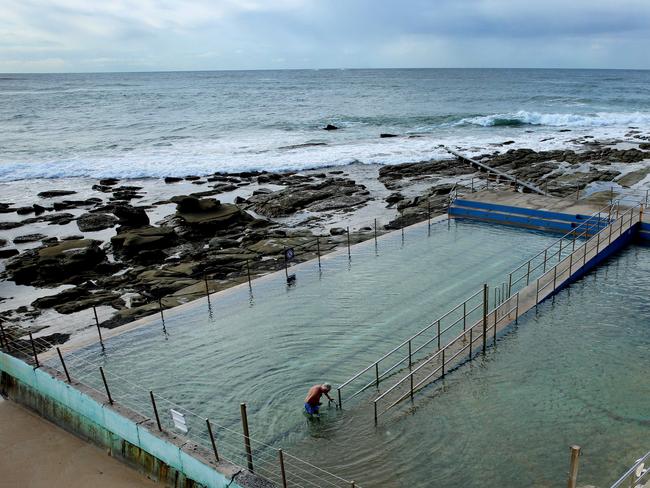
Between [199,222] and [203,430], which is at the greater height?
[199,222]

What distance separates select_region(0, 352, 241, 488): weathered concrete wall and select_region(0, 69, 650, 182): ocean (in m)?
32.1

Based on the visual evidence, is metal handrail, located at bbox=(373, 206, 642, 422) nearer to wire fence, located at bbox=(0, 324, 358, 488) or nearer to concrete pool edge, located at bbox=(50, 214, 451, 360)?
wire fence, located at bbox=(0, 324, 358, 488)

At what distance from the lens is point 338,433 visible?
35.3 feet

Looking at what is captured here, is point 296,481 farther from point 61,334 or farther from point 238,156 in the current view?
point 238,156

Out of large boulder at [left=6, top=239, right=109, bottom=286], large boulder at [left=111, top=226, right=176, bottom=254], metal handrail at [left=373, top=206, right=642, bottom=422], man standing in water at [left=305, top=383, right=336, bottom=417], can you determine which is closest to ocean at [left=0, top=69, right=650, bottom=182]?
large boulder at [left=111, top=226, right=176, bottom=254]

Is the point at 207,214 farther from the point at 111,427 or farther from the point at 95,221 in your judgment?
the point at 111,427

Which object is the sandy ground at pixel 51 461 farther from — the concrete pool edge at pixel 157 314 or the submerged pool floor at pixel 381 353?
the concrete pool edge at pixel 157 314

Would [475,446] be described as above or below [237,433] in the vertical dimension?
below

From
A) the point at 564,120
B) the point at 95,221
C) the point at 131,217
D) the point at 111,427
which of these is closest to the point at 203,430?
the point at 111,427

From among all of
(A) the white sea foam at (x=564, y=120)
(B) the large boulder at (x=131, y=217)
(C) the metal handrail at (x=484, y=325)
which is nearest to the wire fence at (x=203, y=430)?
(C) the metal handrail at (x=484, y=325)

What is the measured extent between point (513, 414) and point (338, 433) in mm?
3690

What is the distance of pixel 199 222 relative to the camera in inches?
1063

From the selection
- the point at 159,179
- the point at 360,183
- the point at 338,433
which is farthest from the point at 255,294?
the point at 159,179

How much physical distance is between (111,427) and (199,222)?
1732cm
